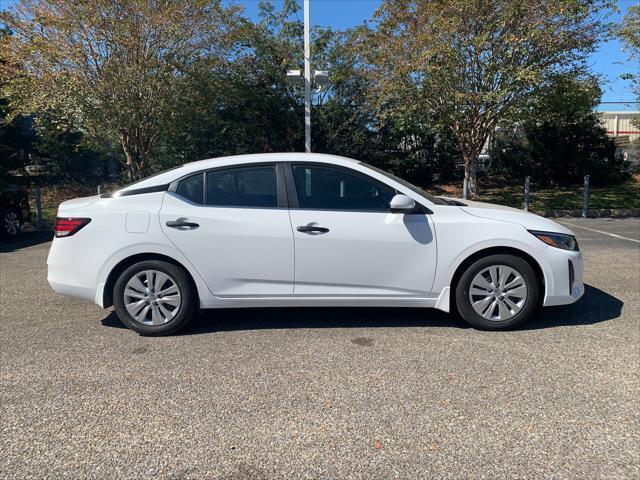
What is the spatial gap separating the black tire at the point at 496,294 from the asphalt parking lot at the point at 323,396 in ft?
Answer: 0.37

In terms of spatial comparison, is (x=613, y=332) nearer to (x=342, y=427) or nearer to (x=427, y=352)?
(x=427, y=352)

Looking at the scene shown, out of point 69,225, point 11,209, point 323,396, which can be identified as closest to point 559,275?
point 323,396

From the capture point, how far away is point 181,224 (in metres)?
4.32

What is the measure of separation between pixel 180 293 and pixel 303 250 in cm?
115

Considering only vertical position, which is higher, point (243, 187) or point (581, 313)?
point (243, 187)

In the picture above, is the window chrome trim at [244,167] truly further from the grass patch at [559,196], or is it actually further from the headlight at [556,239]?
the grass patch at [559,196]

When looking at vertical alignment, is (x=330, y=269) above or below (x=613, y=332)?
above

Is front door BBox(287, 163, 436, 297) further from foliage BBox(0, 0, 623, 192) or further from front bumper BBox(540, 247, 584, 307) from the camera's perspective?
foliage BBox(0, 0, 623, 192)

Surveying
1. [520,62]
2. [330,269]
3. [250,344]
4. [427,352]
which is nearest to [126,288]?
[250,344]

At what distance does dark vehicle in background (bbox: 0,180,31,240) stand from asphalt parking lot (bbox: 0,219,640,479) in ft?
20.6

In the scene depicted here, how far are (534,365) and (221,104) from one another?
1400 centimetres

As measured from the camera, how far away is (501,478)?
2.41 meters

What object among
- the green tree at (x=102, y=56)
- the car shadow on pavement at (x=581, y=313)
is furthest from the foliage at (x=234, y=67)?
the car shadow on pavement at (x=581, y=313)

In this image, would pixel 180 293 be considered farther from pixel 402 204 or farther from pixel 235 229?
pixel 402 204
